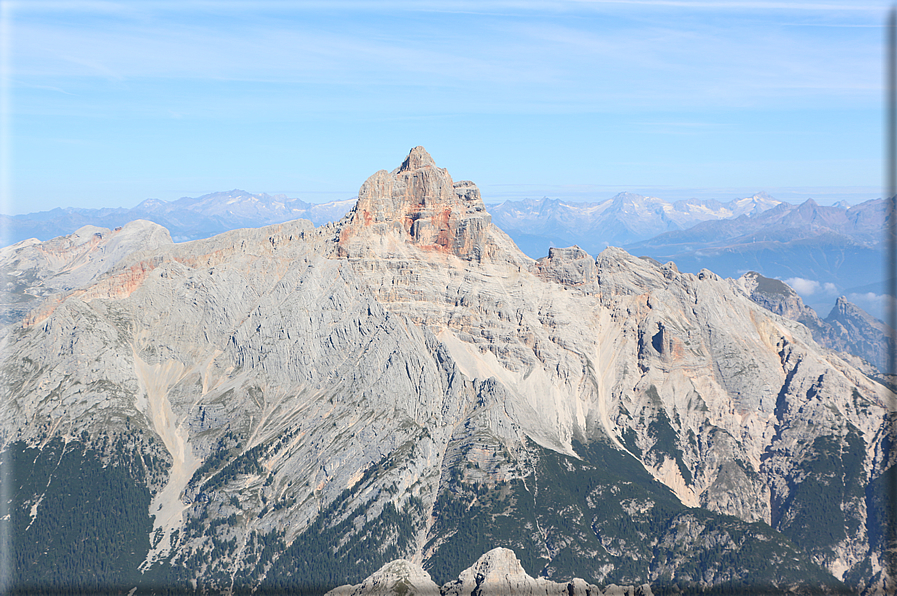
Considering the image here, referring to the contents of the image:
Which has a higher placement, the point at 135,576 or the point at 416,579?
the point at 416,579

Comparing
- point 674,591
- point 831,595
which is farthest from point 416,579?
point 831,595

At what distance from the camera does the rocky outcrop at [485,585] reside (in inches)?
3831

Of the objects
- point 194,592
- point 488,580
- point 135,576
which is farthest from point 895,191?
point 135,576

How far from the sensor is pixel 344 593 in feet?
344

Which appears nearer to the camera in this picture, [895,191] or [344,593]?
[895,191]

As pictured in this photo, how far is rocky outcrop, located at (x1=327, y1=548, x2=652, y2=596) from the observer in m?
97.3

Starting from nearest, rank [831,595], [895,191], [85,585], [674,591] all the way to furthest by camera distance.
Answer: [895,191], [674,591], [831,595], [85,585]

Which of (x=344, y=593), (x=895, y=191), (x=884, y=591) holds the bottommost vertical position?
(x=884, y=591)

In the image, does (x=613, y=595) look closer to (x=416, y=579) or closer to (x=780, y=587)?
(x=416, y=579)

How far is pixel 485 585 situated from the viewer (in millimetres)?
97500

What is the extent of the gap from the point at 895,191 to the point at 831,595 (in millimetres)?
137037

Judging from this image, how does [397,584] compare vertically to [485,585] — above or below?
below

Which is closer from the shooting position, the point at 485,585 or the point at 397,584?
the point at 485,585

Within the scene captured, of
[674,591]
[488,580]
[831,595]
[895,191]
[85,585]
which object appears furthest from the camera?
[85,585]
